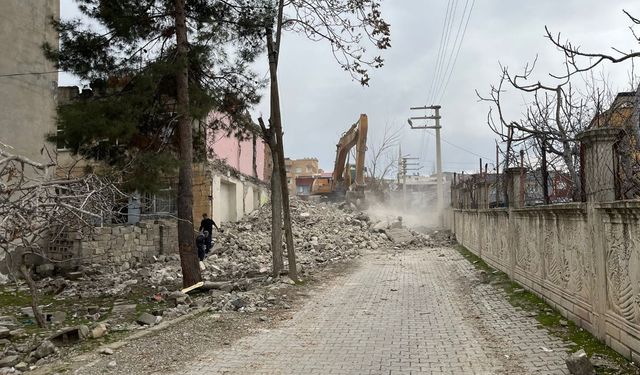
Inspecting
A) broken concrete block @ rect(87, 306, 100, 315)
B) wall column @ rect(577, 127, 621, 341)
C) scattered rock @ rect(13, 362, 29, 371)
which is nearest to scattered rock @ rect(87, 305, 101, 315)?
broken concrete block @ rect(87, 306, 100, 315)

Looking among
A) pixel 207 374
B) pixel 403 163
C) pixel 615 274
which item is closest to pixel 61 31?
pixel 207 374

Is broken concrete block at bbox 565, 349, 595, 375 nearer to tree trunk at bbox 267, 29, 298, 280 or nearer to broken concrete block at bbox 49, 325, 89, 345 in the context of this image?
broken concrete block at bbox 49, 325, 89, 345

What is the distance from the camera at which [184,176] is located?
11500 mm

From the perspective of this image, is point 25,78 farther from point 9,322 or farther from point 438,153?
point 438,153

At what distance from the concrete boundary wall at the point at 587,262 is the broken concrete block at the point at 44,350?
6325 millimetres

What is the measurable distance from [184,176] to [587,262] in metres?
8.24

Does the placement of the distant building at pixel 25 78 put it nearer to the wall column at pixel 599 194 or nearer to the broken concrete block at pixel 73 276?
the broken concrete block at pixel 73 276

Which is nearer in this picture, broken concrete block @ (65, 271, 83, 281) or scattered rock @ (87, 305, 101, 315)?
scattered rock @ (87, 305, 101, 315)

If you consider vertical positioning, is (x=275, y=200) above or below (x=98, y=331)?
above

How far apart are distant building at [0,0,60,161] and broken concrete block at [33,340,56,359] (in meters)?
11.9

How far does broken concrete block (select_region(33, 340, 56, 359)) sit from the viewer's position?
6.11 m

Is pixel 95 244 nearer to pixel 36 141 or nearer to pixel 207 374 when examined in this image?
pixel 36 141

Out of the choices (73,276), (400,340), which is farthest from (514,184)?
(73,276)

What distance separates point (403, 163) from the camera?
66.1m
